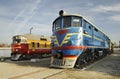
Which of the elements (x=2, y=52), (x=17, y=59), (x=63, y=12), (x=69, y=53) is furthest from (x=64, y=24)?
(x=2, y=52)

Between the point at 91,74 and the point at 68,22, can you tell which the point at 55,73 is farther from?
the point at 68,22

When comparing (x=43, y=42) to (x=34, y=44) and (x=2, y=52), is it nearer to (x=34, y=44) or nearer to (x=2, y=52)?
(x=34, y=44)

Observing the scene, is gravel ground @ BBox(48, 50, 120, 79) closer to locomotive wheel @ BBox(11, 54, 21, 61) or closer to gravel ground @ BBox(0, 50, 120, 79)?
gravel ground @ BBox(0, 50, 120, 79)

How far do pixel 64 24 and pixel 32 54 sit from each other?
13.1 meters

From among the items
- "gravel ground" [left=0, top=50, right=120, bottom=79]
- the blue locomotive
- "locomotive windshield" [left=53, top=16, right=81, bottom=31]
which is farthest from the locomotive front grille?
"locomotive windshield" [left=53, top=16, right=81, bottom=31]

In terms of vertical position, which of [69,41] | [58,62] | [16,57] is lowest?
[16,57]

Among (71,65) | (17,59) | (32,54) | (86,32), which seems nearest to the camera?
(71,65)

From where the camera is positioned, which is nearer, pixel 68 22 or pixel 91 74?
pixel 91 74

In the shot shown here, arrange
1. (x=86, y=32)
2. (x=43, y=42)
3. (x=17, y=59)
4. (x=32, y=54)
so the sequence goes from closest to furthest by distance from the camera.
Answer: (x=86, y=32) < (x=17, y=59) < (x=32, y=54) < (x=43, y=42)

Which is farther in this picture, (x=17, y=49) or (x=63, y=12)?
(x=17, y=49)

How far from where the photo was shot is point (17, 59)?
25.2m

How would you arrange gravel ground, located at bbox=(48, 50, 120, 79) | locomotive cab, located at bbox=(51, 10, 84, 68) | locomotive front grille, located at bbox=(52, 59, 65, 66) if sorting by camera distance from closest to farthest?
gravel ground, located at bbox=(48, 50, 120, 79) < locomotive cab, located at bbox=(51, 10, 84, 68) < locomotive front grille, located at bbox=(52, 59, 65, 66)

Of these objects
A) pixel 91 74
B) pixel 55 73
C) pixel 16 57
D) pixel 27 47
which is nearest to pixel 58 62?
pixel 55 73

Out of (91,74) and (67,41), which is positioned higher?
(67,41)
